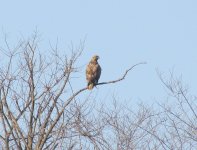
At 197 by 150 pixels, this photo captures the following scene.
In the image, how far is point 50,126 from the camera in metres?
10.1

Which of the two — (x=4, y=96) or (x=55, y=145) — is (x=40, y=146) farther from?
(x=4, y=96)

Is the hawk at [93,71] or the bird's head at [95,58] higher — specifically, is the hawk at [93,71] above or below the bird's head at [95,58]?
below

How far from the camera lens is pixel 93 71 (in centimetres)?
1345

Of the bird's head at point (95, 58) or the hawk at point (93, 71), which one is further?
the bird's head at point (95, 58)

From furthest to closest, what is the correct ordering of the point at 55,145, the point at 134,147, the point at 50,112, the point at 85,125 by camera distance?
the point at 134,147, the point at 50,112, the point at 55,145, the point at 85,125

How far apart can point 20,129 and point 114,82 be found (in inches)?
70.3

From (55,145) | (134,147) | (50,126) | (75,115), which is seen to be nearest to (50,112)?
(50,126)

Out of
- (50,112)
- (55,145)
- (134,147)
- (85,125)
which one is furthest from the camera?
(134,147)

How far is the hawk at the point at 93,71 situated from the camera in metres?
12.8

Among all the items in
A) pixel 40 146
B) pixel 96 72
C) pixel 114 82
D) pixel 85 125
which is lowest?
pixel 85 125

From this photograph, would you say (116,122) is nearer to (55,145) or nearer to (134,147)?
(134,147)

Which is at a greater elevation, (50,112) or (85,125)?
(50,112)

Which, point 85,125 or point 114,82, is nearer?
point 85,125

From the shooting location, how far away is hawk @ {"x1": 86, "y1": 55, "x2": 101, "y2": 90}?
506 inches
